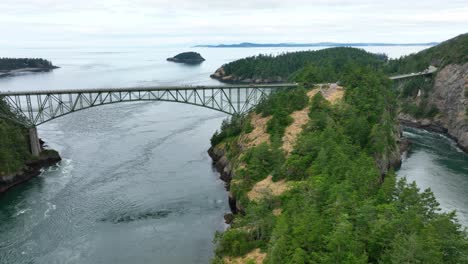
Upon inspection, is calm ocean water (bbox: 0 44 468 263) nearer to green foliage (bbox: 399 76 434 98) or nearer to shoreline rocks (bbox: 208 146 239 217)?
shoreline rocks (bbox: 208 146 239 217)

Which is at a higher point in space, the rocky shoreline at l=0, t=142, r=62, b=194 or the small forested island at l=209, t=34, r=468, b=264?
the small forested island at l=209, t=34, r=468, b=264

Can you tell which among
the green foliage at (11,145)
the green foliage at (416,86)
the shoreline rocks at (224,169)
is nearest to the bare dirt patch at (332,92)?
the shoreline rocks at (224,169)

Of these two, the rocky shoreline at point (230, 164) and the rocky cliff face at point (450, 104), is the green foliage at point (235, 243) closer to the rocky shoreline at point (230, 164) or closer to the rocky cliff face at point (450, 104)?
the rocky shoreline at point (230, 164)

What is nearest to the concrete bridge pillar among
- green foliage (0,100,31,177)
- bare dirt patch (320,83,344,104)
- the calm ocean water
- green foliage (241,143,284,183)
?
green foliage (0,100,31,177)

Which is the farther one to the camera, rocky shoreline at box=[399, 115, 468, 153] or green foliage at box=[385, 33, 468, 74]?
green foliage at box=[385, 33, 468, 74]

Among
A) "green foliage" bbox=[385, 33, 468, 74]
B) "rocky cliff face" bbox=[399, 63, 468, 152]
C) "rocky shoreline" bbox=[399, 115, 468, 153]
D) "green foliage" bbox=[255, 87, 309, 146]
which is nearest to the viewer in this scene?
"green foliage" bbox=[255, 87, 309, 146]
